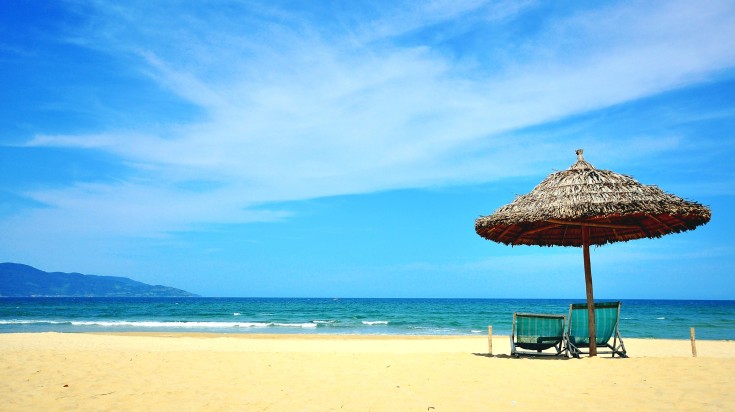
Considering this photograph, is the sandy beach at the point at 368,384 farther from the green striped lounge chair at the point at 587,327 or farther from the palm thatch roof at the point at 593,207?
the palm thatch roof at the point at 593,207

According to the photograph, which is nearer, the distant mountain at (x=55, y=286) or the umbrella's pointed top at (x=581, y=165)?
the umbrella's pointed top at (x=581, y=165)

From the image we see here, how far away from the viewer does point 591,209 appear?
24.2ft

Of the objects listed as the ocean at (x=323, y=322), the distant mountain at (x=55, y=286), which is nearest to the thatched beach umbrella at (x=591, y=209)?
the ocean at (x=323, y=322)

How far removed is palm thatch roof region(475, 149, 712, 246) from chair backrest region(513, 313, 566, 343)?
1522mm

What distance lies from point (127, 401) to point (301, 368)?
110 inches

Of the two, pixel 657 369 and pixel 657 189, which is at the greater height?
pixel 657 189

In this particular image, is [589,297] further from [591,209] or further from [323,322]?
[323,322]

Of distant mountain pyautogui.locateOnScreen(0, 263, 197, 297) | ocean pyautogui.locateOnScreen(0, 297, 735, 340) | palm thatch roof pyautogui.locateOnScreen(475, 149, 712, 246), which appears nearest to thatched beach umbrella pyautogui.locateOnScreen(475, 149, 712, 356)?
palm thatch roof pyautogui.locateOnScreen(475, 149, 712, 246)

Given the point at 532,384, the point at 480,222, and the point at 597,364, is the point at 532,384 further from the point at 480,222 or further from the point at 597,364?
the point at 480,222

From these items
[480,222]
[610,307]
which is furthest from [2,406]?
[610,307]

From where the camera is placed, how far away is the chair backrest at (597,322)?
324 inches

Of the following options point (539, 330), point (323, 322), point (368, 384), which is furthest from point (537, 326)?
point (323, 322)

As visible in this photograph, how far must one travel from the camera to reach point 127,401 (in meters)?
5.49

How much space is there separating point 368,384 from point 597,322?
424 cm
